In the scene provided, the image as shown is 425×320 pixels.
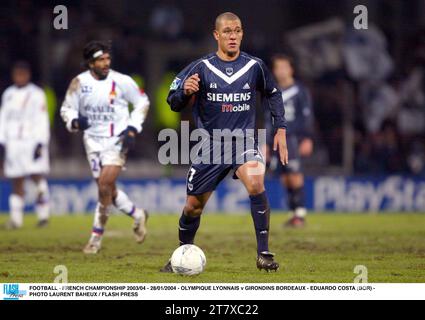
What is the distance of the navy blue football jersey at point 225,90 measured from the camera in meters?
10.0

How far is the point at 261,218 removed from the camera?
32.6 ft

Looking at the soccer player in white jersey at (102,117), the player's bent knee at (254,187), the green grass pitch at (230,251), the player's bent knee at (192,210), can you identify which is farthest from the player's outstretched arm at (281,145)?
the soccer player in white jersey at (102,117)

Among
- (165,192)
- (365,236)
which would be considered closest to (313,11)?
(165,192)

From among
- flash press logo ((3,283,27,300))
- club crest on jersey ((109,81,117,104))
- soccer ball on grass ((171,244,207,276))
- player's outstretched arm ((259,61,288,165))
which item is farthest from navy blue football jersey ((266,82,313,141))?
flash press logo ((3,283,27,300))

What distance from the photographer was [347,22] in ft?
67.3

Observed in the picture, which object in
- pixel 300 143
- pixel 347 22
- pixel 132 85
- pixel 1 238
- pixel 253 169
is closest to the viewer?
pixel 253 169

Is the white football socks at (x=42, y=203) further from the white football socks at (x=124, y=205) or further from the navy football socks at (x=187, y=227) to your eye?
the navy football socks at (x=187, y=227)

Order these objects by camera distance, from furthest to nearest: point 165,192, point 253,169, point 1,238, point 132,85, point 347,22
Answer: point 347,22 → point 165,192 → point 1,238 → point 132,85 → point 253,169

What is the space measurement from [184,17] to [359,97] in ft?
12.9

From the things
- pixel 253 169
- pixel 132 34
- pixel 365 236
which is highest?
pixel 132 34

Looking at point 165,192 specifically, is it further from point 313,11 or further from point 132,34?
point 313,11

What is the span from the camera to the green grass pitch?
10016 mm

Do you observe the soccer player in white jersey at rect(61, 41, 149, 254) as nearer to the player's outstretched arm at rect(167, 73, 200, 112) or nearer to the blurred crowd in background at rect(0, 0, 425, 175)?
the player's outstretched arm at rect(167, 73, 200, 112)

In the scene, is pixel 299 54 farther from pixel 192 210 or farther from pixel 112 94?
pixel 192 210
